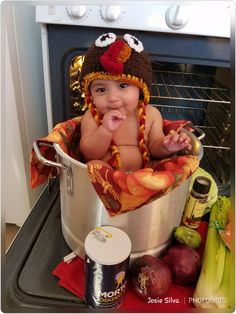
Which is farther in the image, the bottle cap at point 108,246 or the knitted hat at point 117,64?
the knitted hat at point 117,64

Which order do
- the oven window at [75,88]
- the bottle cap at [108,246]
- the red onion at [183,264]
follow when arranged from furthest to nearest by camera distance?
the oven window at [75,88]
the red onion at [183,264]
the bottle cap at [108,246]

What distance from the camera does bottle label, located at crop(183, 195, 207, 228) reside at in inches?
26.1

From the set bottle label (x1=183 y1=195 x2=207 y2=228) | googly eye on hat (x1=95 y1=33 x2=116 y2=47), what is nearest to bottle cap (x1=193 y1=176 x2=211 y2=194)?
bottle label (x1=183 y1=195 x2=207 y2=228)

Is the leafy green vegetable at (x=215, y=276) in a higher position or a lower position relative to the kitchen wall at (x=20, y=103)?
lower

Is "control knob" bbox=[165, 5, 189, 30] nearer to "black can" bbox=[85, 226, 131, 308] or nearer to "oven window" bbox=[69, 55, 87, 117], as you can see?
"oven window" bbox=[69, 55, 87, 117]

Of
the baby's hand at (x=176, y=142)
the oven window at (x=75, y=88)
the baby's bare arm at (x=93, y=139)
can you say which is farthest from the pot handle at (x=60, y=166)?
the oven window at (x=75, y=88)

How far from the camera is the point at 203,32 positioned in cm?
70

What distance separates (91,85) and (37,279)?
0.43 metres

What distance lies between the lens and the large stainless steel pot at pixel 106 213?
0.52 meters

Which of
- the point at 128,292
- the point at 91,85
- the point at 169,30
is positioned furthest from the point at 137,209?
the point at 169,30

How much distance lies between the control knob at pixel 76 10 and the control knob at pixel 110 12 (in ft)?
0.15

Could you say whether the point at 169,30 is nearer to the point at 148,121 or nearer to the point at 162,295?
the point at 148,121

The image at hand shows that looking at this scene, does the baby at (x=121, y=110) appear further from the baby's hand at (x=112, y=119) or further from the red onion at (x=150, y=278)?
the red onion at (x=150, y=278)

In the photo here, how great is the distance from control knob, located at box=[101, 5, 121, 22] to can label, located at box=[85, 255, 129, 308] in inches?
21.4
